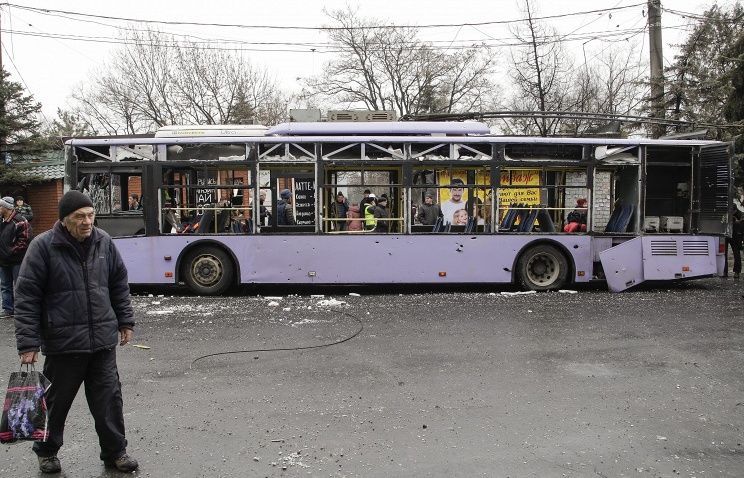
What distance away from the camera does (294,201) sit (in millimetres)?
12156

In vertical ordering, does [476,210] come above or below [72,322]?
above

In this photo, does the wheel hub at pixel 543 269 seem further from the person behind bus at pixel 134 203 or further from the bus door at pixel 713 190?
the person behind bus at pixel 134 203

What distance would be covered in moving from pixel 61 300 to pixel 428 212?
28.9 ft

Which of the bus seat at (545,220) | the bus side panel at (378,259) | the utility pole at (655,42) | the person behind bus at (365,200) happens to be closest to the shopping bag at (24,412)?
the bus side panel at (378,259)

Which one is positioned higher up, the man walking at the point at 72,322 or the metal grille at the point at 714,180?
the metal grille at the point at 714,180

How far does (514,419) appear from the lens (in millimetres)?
5062

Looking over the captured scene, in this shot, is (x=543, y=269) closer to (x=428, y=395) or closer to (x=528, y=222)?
(x=528, y=222)

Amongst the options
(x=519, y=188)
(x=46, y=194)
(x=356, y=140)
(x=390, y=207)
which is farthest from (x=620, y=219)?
(x=46, y=194)

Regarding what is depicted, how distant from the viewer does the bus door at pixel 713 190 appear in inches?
464

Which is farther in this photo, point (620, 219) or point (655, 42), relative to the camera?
point (655, 42)

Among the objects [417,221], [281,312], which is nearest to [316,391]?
[281,312]

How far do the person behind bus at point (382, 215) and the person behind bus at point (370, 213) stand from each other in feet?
0.18

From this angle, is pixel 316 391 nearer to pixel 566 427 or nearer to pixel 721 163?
pixel 566 427

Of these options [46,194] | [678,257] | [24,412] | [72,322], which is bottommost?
[24,412]
